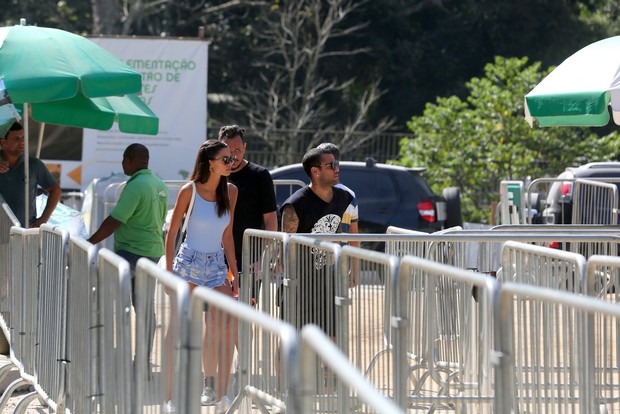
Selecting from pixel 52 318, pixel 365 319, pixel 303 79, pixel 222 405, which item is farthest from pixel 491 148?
pixel 222 405

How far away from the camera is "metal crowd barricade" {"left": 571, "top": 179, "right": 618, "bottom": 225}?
1433 centimetres

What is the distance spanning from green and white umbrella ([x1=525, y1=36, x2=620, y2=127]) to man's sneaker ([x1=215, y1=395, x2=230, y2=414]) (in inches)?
193

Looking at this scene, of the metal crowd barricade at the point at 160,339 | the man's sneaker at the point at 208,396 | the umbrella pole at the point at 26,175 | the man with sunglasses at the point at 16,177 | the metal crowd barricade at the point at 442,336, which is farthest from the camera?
the man with sunglasses at the point at 16,177

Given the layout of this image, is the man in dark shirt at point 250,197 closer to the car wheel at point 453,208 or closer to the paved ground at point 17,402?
the paved ground at point 17,402

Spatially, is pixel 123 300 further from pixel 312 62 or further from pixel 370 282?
pixel 312 62

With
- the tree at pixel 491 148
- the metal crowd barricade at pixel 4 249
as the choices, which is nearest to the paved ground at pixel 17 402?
the metal crowd barricade at pixel 4 249

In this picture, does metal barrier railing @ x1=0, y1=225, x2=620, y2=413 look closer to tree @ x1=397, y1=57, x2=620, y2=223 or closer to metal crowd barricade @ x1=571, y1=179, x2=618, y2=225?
metal crowd barricade @ x1=571, y1=179, x2=618, y2=225

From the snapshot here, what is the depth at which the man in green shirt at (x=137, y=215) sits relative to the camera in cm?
920

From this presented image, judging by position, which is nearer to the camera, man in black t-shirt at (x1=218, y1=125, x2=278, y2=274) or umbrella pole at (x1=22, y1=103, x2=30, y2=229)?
man in black t-shirt at (x1=218, y1=125, x2=278, y2=274)

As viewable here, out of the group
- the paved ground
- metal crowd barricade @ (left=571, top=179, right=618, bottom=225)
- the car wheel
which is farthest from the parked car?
the paved ground

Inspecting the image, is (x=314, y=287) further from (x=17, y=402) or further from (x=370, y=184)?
(x=370, y=184)

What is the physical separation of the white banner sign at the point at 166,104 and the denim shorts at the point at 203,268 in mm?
12124

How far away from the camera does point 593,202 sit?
14820mm

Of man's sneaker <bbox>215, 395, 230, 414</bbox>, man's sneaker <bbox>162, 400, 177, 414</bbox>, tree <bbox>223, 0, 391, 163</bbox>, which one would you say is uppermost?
tree <bbox>223, 0, 391, 163</bbox>
